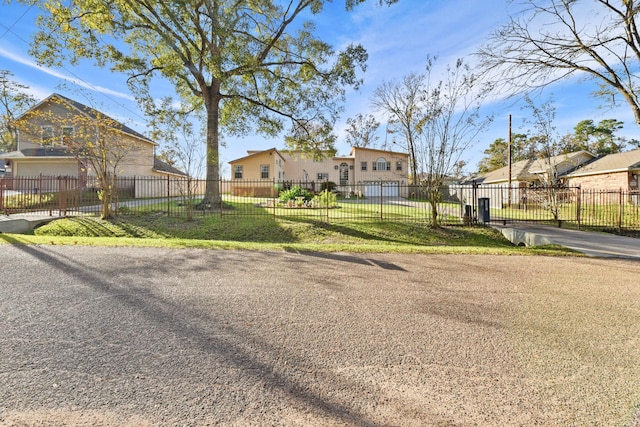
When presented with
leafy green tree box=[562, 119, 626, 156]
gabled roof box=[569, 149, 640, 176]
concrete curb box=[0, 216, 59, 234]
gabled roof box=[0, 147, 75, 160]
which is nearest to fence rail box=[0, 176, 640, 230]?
concrete curb box=[0, 216, 59, 234]

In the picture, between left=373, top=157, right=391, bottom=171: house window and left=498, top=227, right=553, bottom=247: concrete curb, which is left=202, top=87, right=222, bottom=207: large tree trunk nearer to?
left=498, top=227, right=553, bottom=247: concrete curb

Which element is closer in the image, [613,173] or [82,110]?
[82,110]

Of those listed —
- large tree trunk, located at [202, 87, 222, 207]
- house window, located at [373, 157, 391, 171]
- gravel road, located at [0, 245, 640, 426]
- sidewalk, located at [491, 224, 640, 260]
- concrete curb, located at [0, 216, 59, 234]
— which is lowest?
gravel road, located at [0, 245, 640, 426]

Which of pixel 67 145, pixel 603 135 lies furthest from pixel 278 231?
pixel 603 135

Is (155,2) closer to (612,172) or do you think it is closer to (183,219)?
(183,219)

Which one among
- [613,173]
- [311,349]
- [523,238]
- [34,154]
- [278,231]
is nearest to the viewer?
[311,349]

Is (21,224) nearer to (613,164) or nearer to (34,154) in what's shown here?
(34,154)

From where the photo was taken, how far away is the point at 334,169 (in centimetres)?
3900

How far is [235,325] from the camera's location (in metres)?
3.36

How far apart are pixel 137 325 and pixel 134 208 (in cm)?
1399

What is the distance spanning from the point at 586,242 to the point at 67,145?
64.3ft

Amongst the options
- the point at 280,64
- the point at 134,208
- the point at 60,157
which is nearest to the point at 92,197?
the point at 134,208

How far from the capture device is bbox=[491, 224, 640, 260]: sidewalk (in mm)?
8055

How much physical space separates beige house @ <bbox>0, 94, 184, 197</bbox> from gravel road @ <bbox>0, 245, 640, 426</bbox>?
8811 mm
